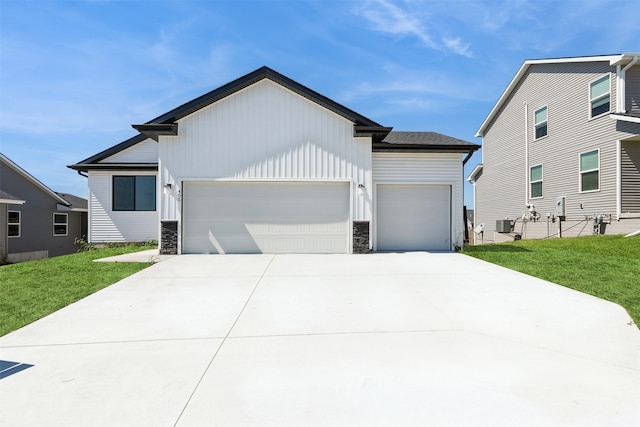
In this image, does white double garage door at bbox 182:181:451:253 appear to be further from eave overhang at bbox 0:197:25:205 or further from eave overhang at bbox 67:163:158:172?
eave overhang at bbox 0:197:25:205

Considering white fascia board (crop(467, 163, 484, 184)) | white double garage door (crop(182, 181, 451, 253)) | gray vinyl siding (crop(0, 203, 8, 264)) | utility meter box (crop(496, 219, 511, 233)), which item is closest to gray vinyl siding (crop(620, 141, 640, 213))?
utility meter box (crop(496, 219, 511, 233))

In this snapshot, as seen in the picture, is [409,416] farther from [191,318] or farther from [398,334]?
[191,318]

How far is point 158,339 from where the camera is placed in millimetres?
3607

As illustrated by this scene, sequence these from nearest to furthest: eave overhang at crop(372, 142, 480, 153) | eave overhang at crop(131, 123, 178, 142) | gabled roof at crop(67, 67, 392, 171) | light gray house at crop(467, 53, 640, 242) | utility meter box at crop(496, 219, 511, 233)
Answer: eave overhang at crop(131, 123, 178, 142), gabled roof at crop(67, 67, 392, 171), eave overhang at crop(372, 142, 480, 153), light gray house at crop(467, 53, 640, 242), utility meter box at crop(496, 219, 511, 233)

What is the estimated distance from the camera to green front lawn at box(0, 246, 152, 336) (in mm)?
4535

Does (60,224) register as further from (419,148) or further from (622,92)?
(622,92)

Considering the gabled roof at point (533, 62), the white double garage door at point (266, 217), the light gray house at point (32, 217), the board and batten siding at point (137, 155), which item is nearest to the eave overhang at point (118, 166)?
the board and batten siding at point (137, 155)

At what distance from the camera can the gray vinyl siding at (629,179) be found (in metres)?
11.6

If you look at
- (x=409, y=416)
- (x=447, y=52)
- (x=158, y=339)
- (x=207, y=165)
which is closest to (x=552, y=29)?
(x=447, y=52)

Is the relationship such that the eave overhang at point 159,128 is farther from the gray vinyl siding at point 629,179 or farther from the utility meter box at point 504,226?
the utility meter box at point 504,226

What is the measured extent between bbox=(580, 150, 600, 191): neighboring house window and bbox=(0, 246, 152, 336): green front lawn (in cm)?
1662

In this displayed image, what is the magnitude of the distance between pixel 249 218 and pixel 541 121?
15.1m

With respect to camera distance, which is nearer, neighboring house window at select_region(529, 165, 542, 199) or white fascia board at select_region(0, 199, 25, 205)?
white fascia board at select_region(0, 199, 25, 205)

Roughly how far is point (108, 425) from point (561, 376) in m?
3.71
